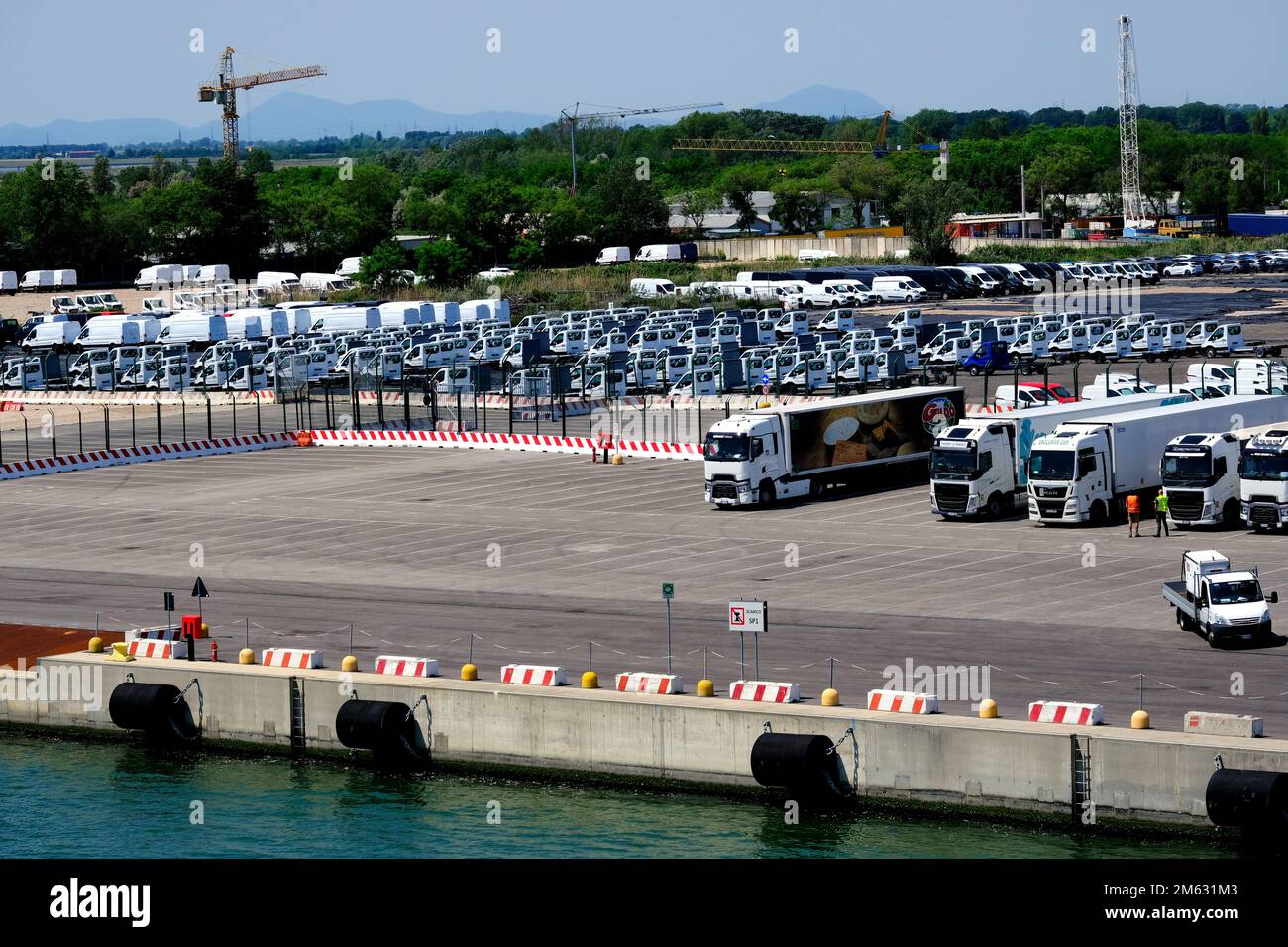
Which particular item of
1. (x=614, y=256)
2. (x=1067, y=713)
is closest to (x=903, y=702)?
(x=1067, y=713)

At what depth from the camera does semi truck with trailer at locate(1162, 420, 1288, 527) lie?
49844mm

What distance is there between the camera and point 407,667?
37.4 metres

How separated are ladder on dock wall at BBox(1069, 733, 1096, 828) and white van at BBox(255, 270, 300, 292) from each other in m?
134

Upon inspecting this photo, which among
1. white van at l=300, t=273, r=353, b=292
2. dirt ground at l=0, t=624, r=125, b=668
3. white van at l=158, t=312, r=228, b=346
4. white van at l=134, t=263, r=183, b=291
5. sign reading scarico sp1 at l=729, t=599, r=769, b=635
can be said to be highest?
white van at l=134, t=263, r=183, b=291

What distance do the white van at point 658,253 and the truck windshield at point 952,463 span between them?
396 feet

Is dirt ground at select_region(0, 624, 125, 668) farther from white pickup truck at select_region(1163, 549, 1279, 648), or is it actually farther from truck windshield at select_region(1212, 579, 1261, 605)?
truck windshield at select_region(1212, 579, 1261, 605)

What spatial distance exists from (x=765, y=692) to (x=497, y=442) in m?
40.8

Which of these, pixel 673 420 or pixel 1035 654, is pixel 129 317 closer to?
pixel 673 420

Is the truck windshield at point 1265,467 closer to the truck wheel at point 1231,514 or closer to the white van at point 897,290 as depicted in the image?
the truck wheel at point 1231,514

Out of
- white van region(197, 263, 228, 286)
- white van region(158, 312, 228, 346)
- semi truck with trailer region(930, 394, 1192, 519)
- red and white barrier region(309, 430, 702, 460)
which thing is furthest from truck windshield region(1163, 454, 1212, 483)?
white van region(197, 263, 228, 286)

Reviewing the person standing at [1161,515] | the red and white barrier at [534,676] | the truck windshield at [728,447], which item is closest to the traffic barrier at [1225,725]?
the red and white barrier at [534,676]

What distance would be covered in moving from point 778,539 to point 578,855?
22.0 metres

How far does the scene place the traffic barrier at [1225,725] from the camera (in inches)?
1204
